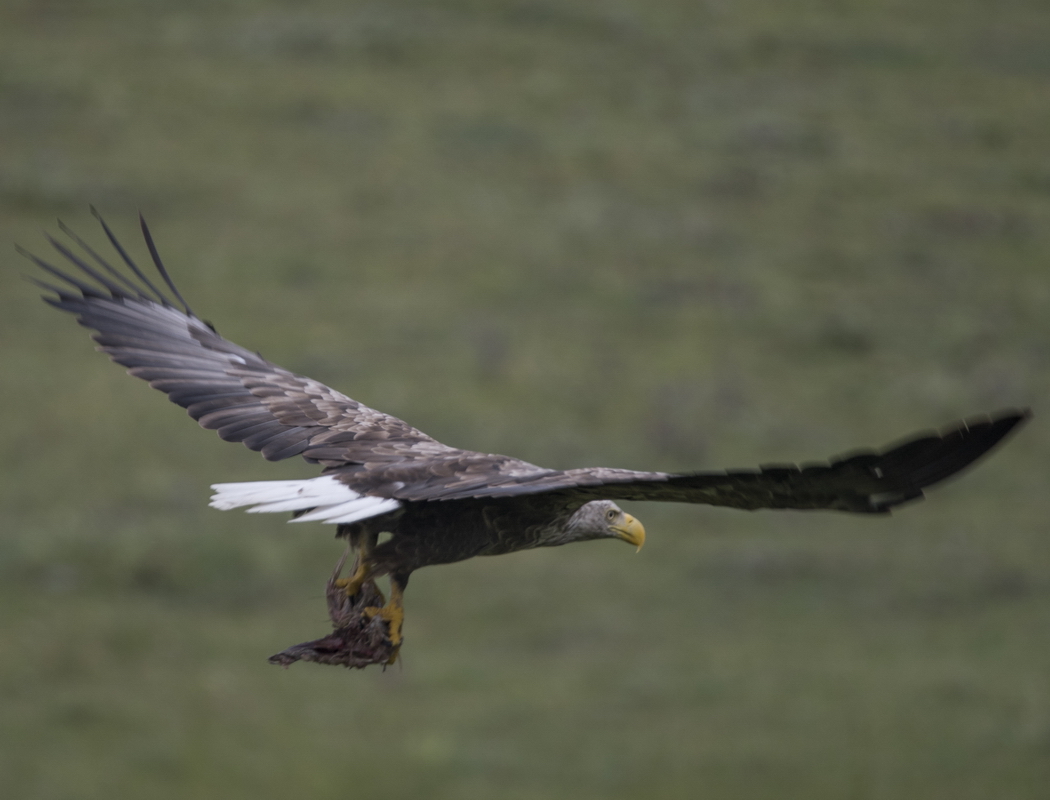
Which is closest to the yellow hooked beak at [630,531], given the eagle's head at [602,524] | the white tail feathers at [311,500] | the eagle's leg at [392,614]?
the eagle's head at [602,524]

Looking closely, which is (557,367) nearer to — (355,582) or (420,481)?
(355,582)

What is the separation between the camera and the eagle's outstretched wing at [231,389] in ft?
20.6

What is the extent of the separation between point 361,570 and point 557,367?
2260 centimetres

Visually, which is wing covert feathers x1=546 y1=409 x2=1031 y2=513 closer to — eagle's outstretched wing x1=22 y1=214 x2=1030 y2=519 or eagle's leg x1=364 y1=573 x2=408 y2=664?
eagle's outstretched wing x1=22 y1=214 x2=1030 y2=519

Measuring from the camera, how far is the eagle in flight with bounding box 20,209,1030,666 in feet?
16.6

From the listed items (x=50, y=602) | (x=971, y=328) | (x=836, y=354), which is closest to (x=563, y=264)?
(x=836, y=354)

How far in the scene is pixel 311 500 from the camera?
5480 millimetres

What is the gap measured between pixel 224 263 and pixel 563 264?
6953mm

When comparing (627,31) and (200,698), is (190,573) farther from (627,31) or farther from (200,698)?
(627,31)

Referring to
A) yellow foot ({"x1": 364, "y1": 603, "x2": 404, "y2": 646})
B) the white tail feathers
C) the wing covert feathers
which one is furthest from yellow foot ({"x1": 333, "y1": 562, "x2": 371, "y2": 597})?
the wing covert feathers

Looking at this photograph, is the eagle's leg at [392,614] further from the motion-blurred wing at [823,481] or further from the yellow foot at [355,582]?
the motion-blurred wing at [823,481]

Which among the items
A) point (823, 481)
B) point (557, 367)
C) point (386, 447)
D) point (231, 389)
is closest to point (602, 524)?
point (386, 447)

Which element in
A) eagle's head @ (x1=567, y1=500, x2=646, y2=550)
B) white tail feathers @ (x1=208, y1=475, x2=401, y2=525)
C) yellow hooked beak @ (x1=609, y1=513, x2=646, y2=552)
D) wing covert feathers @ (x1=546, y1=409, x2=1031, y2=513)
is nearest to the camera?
wing covert feathers @ (x1=546, y1=409, x2=1031, y2=513)

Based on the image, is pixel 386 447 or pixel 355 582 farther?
pixel 386 447
